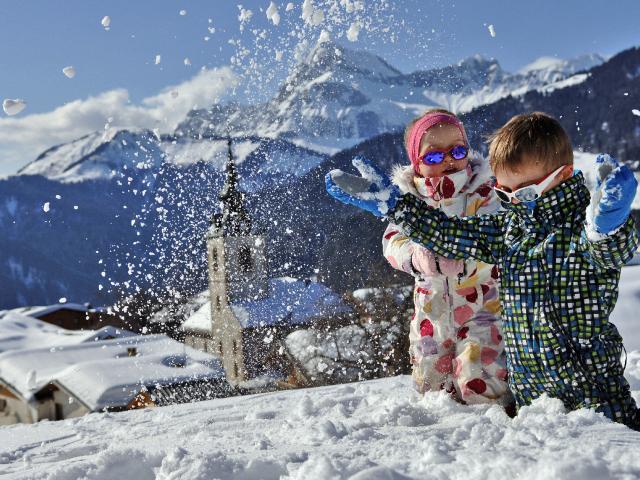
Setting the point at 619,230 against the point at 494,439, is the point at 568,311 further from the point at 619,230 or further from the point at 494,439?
the point at 494,439

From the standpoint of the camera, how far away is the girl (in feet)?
9.53

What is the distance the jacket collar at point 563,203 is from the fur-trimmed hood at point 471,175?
0.85 metres

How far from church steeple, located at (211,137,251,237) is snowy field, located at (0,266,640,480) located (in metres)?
41.5

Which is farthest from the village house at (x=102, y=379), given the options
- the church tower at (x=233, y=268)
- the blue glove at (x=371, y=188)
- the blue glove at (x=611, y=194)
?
the blue glove at (x=611, y=194)

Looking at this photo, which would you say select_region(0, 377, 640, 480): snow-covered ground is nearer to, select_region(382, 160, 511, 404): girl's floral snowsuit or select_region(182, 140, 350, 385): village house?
select_region(382, 160, 511, 404): girl's floral snowsuit

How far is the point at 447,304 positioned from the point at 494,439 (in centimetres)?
120

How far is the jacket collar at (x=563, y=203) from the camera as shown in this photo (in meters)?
2.11

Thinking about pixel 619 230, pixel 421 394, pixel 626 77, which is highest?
pixel 626 77

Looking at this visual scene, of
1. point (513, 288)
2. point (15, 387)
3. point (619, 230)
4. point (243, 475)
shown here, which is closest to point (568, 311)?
point (513, 288)

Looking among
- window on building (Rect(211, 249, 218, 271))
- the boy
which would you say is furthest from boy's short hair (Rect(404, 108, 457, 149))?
window on building (Rect(211, 249, 218, 271))

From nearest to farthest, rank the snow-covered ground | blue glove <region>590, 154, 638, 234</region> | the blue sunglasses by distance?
1. the snow-covered ground
2. blue glove <region>590, 154, 638, 234</region>
3. the blue sunglasses

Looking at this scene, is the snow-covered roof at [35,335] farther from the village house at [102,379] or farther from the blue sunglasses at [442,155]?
the blue sunglasses at [442,155]

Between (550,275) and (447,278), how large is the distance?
93 centimetres

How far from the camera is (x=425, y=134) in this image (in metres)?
3.05
